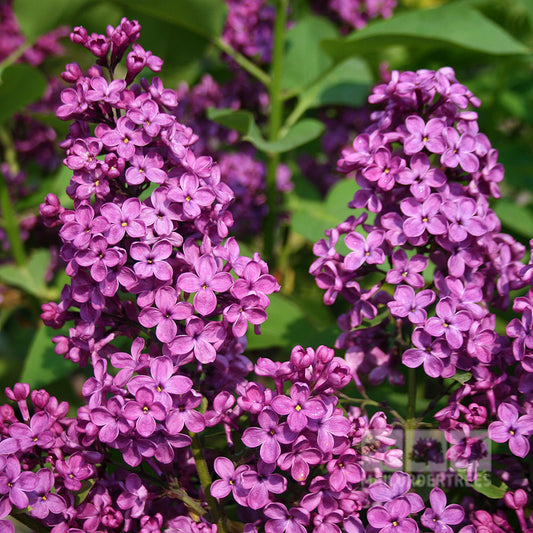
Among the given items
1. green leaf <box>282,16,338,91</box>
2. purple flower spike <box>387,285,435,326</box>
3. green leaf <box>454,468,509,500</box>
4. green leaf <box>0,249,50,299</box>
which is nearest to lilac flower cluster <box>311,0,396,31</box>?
green leaf <box>282,16,338,91</box>

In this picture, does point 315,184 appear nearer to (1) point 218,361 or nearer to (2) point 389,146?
(2) point 389,146

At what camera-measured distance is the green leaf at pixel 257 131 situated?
3.17 ft

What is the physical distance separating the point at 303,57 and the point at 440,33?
349 mm

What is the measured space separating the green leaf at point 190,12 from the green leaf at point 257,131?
192mm

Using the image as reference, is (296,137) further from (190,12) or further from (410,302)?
(410,302)

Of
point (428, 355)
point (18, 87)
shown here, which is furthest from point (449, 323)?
point (18, 87)

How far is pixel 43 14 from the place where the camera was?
117cm

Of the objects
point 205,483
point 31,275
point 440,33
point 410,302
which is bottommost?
point 31,275

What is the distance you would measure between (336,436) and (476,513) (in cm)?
18

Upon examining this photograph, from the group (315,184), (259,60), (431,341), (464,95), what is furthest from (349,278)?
(315,184)

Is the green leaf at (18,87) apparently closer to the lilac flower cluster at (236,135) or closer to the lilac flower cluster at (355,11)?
the lilac flower cluster at (236,135)

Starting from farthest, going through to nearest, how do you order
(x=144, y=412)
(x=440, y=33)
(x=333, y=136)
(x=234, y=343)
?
(x=333, y=136), (x=440, y=33), (x=234, y=343), (x=144, y=412)

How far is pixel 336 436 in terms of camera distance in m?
0.60

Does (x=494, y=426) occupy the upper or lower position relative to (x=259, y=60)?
lower
